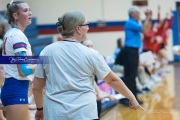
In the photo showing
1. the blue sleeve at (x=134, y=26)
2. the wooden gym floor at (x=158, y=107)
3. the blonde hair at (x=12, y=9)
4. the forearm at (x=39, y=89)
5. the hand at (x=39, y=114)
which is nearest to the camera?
the forearm at (x=39, y=89)

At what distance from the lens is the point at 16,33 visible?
292 cm

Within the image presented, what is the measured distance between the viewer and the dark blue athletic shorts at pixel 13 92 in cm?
289

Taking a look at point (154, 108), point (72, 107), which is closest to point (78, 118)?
point (72, 107)

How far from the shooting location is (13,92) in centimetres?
290

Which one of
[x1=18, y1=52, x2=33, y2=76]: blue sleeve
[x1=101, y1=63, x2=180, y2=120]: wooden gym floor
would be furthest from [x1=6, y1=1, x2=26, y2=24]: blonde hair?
[x1=101, y1=63, x2=180, y2=120]: wooden gym floor

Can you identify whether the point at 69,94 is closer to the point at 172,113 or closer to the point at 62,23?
the point at 62,23

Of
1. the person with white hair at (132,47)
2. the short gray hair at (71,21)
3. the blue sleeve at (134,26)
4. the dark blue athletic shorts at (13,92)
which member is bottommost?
the person with white hair at (132,47)

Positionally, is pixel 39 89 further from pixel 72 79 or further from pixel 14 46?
pixel 14 46

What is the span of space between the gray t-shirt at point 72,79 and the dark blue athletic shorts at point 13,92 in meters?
0.45

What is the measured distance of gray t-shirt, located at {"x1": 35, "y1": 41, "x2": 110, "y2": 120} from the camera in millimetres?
2477

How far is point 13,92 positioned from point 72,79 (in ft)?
1.98

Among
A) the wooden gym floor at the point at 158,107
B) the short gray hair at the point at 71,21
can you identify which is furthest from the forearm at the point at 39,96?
the wooden gym floor at the point at 158,107

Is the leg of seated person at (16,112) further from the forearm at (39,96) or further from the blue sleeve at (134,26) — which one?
the blue sleeve at (134,26)

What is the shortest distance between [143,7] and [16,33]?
900 cm
